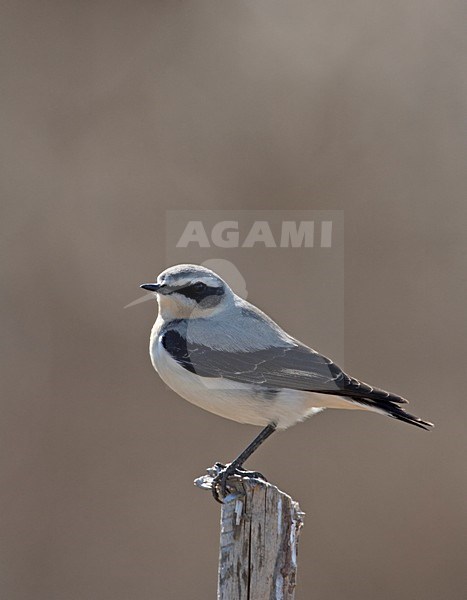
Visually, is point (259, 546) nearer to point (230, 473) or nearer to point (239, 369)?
point (230, 473)

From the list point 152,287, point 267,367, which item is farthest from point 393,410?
point 152,287

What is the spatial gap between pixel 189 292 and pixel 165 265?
1.88m

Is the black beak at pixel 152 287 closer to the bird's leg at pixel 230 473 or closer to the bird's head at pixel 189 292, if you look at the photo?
the bird's head at pixel 189 292

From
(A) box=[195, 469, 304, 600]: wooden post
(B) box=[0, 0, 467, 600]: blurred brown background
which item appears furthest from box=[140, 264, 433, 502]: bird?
(B) box=[0, 0, 467, 600]: blurred brown background

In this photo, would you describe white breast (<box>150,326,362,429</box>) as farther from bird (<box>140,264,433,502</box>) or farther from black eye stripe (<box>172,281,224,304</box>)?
black eye stripe (<box>172,281,224,304</box>)

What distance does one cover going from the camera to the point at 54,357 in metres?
4.77

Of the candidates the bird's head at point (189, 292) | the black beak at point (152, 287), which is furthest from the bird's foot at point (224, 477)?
the black beak at point (152, 287)

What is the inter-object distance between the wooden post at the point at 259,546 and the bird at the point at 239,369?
0.16 m

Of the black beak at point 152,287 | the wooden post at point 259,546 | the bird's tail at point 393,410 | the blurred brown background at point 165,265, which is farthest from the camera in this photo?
the blurred brown background at point 165,265

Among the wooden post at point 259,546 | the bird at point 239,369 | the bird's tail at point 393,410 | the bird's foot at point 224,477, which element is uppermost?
the bird at point 239,369

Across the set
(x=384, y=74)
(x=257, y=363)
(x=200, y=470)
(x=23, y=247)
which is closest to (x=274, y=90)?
(x=384, y=74)

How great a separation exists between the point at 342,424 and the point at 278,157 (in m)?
1.44

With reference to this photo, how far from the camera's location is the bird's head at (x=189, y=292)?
2910 millimetres

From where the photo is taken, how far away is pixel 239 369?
2840mm
